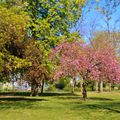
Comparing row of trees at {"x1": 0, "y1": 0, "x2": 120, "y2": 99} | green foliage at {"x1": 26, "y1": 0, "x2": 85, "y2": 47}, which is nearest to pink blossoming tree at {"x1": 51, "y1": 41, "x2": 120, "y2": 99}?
row of trees at {"x1": 0, "y1": 0, "x2": 120, "y2": 99}

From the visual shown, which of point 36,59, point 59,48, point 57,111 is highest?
point 59,48

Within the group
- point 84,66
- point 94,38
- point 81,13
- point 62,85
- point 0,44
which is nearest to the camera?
point 0,44

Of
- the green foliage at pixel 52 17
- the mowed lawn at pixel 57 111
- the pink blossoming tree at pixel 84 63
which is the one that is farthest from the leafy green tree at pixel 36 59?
the mowed lawn at pixel 57 111

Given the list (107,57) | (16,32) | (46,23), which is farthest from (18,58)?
(107,57)

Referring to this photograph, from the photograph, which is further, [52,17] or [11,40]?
[52,17]

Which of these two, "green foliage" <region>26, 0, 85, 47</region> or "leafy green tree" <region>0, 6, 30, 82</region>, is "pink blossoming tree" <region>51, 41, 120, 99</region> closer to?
"green foliage" <region>26, 0, 85, 47</region>

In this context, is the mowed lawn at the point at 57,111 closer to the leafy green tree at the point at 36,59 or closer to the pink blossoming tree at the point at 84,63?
the leafy green tree at the point at 36,59

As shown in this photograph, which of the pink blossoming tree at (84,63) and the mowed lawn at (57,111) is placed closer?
the mowed lawn at (57,111)

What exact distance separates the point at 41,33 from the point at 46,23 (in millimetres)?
1390

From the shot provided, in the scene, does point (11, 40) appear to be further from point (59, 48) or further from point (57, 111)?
point (59, 48)

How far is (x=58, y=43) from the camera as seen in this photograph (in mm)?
43438

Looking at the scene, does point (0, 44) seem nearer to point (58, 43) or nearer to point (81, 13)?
point (58, 43)

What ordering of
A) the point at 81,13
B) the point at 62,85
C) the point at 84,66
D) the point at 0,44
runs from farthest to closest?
the point at 62,85, the point at 81,13, the point at 84,66, the point at 0,44

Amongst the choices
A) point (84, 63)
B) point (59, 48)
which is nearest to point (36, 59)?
point (84, 63)
